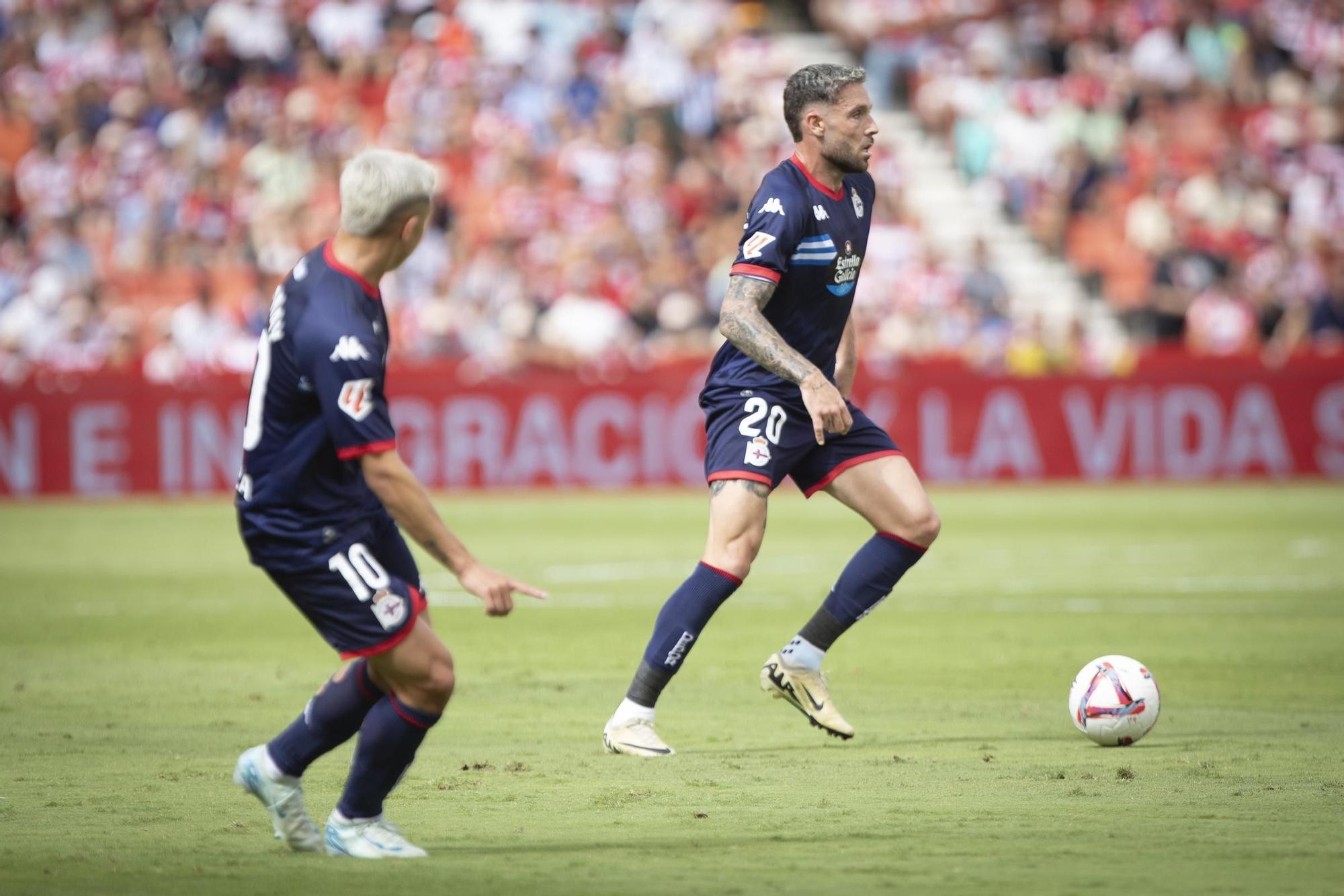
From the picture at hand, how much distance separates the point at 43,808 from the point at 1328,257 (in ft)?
73.6

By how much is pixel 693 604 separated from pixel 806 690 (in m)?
0.69

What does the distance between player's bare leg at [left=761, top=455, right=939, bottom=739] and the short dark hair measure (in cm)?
150

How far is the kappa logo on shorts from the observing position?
18.7 feet

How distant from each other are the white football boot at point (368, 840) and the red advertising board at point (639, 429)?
18081 millimetres

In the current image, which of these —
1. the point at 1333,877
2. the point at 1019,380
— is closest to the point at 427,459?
the point at 1019,380

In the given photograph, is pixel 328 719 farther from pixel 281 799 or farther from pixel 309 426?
pixel 309 426

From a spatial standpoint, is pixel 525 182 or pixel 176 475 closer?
pixel 176 475

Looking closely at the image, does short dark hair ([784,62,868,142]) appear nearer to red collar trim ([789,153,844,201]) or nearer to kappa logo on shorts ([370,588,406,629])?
red collar trim ([789,153,844,201])

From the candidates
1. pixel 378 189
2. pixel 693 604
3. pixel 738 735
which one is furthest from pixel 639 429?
pixel 378 189

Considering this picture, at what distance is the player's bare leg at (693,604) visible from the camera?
25.9 feet

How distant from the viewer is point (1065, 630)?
12.0 metres

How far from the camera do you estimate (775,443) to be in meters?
8.20

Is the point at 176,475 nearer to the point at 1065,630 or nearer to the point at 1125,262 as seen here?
the point at 1125,262

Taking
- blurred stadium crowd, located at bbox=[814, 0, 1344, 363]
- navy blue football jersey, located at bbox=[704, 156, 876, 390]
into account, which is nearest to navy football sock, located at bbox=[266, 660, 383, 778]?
navy blue football jersey, located at bbox=[704, 156, 876, 390]
